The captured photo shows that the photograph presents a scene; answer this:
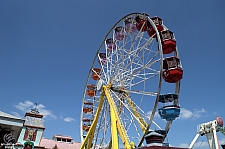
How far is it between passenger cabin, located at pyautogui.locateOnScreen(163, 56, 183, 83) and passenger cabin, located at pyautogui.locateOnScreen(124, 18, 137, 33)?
5.51 meters

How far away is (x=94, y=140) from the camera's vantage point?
20562mm

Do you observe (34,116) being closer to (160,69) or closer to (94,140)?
(94,140)

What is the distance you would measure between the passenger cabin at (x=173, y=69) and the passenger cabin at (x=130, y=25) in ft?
18.1

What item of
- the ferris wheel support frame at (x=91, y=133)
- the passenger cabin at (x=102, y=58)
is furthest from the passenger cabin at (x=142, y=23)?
the ferris wheel support frame at (x=91, y=133)

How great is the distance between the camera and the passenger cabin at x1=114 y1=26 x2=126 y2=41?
22.1 metres

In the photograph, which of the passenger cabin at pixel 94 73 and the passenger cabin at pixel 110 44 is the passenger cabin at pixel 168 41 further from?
the passenger cabin at pixel 94 73

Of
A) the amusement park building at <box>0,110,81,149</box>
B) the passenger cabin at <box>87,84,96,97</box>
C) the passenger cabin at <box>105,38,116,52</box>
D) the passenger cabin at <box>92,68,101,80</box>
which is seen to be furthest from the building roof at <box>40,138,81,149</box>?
the passenger cabin at <box>105,38,116,52</box>

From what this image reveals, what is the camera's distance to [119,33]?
22.5 meters

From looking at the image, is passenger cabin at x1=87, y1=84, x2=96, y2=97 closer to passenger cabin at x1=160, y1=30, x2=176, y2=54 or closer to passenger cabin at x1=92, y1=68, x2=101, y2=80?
passenger cabin at x1=92, y1=68, x2=101, y2=80

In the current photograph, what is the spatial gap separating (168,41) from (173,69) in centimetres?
251

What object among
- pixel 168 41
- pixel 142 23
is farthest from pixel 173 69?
pixel 142 23

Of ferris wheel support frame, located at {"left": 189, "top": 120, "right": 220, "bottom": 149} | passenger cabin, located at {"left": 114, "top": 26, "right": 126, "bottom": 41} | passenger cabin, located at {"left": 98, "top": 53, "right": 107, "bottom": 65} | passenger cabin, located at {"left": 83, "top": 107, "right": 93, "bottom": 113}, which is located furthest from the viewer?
passenger cabin, located at {"left": 83, "top": 107, "right": 93, "bottom": 113}

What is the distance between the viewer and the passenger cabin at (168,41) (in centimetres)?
1798

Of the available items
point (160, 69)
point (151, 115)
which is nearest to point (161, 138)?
point (151, 115)
